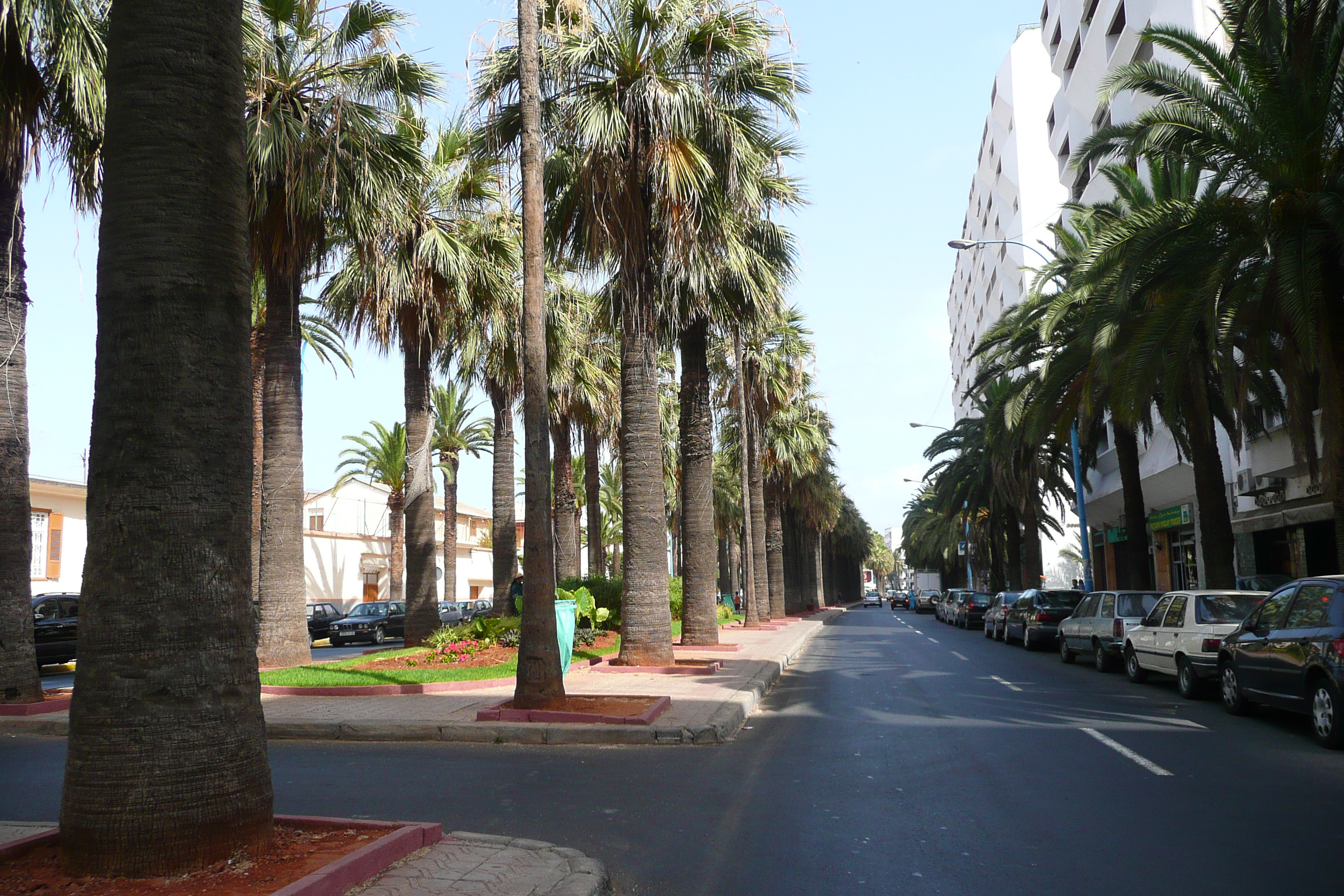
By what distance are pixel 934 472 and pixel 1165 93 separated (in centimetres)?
3652

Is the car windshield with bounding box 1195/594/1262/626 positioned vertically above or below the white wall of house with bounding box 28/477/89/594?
below

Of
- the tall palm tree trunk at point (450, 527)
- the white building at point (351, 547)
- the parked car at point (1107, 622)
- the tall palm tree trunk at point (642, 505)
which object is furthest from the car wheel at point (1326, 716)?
the white building at point (351, 547)

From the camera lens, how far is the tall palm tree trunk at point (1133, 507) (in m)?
25.9

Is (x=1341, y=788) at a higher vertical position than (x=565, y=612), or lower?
lower

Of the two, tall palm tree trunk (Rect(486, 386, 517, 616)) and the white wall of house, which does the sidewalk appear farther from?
the white wall of house

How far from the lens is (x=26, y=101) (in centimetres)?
1253

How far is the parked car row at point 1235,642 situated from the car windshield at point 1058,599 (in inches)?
37.5

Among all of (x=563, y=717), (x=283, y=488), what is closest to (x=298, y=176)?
(x=283, y=488)

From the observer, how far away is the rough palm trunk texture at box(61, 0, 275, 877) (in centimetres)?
474

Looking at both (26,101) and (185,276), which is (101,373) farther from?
(26,101)

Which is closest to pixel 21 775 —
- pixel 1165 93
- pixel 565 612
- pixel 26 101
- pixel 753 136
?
pixel 565 612

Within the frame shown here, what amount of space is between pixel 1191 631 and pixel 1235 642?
208cm

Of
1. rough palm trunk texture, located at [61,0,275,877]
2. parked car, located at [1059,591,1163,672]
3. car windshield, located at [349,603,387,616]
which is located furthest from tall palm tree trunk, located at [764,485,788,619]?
rough palm trunk texture, located at [61,0,275,877]

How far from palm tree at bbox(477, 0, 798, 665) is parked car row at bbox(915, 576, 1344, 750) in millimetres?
7962
